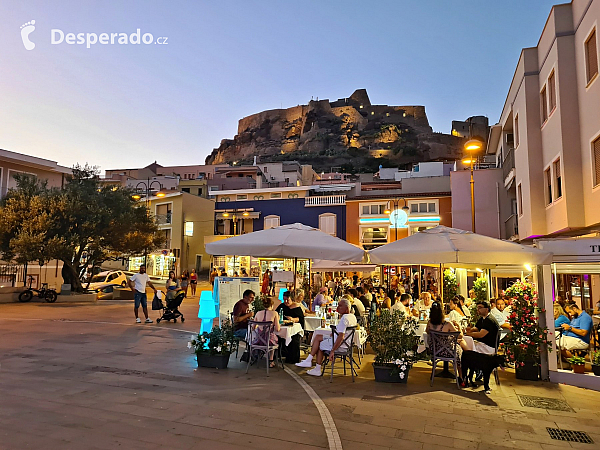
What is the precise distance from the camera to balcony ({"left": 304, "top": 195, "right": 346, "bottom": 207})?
32656 mm

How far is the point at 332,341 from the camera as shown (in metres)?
7.41

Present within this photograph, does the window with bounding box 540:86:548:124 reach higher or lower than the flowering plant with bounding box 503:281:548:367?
higher

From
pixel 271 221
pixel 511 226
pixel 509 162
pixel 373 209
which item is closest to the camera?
pixel 509 162

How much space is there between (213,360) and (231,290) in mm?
4258

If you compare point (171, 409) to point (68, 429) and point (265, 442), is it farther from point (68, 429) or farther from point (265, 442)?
point (265, 442)

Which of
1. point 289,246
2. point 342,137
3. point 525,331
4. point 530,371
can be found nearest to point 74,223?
point 289,246

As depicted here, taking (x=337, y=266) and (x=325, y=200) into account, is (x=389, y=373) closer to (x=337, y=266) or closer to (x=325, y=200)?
(x=337, y=266)

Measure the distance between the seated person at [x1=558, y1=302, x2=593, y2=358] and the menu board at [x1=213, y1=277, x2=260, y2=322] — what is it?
6.96 meters

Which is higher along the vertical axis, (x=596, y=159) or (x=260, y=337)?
(x=596, y=159)

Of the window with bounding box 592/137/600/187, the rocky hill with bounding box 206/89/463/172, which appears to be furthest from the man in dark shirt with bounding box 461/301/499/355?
the rocky hill with bounding box 206/89/463/172

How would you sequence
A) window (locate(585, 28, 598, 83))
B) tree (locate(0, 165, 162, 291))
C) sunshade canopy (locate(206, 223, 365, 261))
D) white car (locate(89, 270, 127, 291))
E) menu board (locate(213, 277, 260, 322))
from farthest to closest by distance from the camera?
white car (locate(89, 270, 127, 291))
tree (locate(0, 165, 162, 291))
menu board (locate(213, 277, 260, 322))
window (locate(585, 28, 598, 83))
sunshade canopy (locate(206, 223, 365, 261))

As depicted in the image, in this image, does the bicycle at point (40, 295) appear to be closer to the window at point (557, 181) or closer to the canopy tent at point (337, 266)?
the canopy tent at point (337, 266)

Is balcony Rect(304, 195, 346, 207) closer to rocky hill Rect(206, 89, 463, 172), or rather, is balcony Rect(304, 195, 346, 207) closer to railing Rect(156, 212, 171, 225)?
railing Rect(156, 212, 171, 225)

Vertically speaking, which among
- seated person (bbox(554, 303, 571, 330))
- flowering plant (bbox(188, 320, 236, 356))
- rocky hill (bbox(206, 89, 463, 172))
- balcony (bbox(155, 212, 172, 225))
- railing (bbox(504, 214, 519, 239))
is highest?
rocky hill (bbox(206, 89, 463, 172))
